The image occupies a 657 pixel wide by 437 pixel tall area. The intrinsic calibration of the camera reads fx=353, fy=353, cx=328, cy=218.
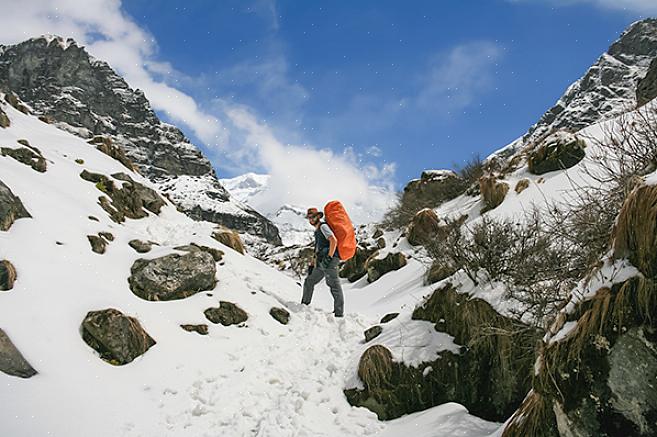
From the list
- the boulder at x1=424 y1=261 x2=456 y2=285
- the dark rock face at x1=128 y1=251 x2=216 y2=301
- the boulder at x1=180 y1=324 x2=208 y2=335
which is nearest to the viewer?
the boulder at x1=180 y1=324 x2=208 y2=335

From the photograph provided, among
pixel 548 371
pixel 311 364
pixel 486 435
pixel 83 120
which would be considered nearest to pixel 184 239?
pixel 311 364

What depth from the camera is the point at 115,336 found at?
4883mm

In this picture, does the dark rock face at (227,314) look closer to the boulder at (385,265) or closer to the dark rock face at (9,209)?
the dark rock face at (9,209)

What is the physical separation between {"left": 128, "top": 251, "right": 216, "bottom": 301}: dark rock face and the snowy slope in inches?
9.0

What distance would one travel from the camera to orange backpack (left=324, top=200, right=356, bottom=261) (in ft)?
26.5

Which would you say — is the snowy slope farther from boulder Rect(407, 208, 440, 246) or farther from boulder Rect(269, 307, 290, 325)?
boulder Rect(407, 208, 440, 246)

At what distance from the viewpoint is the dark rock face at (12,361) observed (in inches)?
146

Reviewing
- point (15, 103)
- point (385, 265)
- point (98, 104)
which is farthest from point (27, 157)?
point (98, 104)

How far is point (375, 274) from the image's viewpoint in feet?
51.3

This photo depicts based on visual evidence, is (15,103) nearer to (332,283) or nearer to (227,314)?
(227,314)

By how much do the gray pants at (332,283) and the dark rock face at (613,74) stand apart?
3233 inches

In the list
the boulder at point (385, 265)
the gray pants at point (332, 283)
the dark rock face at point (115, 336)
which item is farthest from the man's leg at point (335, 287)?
the boulder at point (385, 265)

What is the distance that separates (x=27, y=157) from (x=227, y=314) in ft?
26.7

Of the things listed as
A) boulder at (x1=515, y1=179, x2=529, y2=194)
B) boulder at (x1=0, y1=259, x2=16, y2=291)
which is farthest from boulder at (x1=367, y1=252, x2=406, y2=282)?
boulder at (x1=0, y1=259, x2=16, y2=291)
